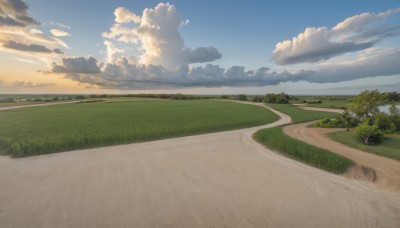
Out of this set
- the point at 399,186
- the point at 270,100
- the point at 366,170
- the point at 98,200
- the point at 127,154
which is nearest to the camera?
the point at 98,200

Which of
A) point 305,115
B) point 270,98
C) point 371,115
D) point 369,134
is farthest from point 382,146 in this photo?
point 270,98

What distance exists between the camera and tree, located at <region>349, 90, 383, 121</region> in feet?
64.4

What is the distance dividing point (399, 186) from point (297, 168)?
405cm

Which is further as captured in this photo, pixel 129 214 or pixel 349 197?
pixel 349 197

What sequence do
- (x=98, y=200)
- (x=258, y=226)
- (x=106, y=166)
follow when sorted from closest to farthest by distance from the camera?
(x=258, y=226), (x=98, y=200), (x=106, y=166)

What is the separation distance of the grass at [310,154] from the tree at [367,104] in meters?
11.6

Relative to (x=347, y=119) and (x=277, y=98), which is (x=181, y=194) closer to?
(x=347, y=119)

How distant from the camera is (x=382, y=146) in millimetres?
13570

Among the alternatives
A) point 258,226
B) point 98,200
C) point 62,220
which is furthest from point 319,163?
point 62,220

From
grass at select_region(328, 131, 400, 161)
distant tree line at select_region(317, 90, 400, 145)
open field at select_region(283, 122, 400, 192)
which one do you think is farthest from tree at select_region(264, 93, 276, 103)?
open field at select_region(283, 122, 400, 192)

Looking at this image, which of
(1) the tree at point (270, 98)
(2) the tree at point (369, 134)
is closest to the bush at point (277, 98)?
(1) the tree at point (270, 98)

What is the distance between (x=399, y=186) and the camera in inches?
334

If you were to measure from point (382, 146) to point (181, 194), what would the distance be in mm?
14857

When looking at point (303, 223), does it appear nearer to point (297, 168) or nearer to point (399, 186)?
point (297, 168)
